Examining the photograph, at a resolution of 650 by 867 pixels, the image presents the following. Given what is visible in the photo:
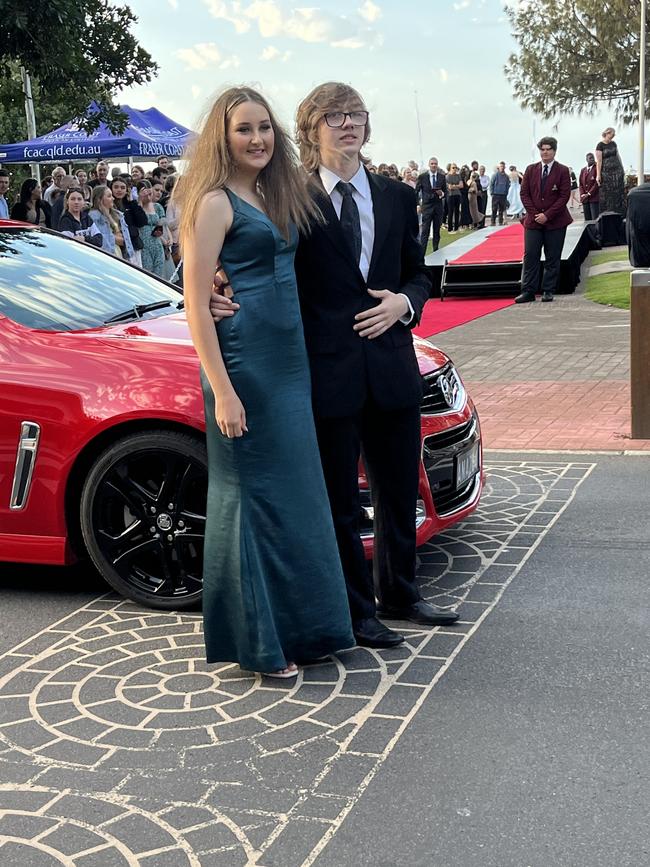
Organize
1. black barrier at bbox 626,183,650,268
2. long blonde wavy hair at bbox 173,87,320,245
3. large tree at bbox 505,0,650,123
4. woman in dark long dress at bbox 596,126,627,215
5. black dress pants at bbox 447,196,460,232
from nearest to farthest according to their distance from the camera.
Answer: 1. long blonde wavy hair at bbox 173,87,320,245
2. black barrier at bbox 626,183,650,268
3. woman in dark long dress at bbox 596,126,627,215
4. black dress pants at bbox 447,196,460,232
5. large tree at bbox 505,0,650,123

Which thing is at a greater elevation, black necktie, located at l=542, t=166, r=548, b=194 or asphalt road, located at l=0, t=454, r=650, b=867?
black necktie, located at l=542, t=166, r=548, b=194

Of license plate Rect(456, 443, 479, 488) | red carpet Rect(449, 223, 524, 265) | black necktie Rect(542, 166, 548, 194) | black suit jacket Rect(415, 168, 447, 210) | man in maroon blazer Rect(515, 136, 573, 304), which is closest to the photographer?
license plate Rect(456, 443, 479, 488)

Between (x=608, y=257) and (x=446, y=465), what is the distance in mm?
18136

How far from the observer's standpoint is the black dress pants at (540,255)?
1555 centimetres

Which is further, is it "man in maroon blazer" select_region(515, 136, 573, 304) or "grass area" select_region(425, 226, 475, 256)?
"grass area" select_region(425, 226, 475, 256)

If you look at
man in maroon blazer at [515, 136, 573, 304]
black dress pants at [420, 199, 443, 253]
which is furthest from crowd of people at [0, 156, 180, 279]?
black dress pants at [420, 199, 443, 253]

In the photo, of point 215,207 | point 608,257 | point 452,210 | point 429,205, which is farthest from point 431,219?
point 215,207

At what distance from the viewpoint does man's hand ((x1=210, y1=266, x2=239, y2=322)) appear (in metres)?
3.86

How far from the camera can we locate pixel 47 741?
376 centimetres

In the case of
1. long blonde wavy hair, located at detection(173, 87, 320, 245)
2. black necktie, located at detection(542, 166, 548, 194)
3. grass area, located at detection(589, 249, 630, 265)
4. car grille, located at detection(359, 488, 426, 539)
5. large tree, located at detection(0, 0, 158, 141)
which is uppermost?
large tree, located at detection(0, 0, 158, 141)

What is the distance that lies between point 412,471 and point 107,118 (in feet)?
49.4

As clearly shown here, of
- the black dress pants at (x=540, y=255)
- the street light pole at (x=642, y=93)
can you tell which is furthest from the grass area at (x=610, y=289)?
the street light pole at (x=642, y=93)

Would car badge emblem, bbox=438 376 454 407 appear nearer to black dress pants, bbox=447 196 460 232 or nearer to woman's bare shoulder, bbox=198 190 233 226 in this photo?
woman's bare shoulder, bbox=198 190 233 226

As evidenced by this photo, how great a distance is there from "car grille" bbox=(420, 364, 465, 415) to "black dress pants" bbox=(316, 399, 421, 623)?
2.04ft
